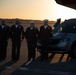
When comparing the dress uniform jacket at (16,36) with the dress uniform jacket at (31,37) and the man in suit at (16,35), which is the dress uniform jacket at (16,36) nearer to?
the man in suit at (16,35)

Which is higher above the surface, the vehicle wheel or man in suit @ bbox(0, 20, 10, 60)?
man in suit @ bbox(0, 20, 10, 60)

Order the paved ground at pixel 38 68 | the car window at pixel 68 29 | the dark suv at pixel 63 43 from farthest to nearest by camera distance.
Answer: the car window at pixel 68 29
the dark suv at pixel 63 43
the paved ground at pixel 38 68

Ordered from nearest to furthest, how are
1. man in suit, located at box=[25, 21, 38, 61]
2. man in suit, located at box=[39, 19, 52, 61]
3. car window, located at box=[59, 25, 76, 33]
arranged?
man in suit, located at box=[39, 19, 52, 61] < man in suit, located at box=[25, 21, 38, 61] < car window, located at box=[59, 25, 76, 33]

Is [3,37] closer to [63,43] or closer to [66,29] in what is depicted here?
[63,43]

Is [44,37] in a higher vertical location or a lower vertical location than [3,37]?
higher

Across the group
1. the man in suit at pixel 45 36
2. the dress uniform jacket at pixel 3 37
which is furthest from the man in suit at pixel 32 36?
the dress uniform jacket at pixel 3 37

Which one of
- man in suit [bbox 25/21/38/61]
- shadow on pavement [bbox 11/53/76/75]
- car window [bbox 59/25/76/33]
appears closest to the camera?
shadow on pavement [bbox 11/53/76/75]

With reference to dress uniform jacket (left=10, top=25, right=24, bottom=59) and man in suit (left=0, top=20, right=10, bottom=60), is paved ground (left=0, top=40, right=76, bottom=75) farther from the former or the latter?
man in suit (left=0, top=20, right=10, bottom=60)

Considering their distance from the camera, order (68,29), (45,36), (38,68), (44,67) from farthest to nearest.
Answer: (68,29), (45,36), (44,67), (38,68)

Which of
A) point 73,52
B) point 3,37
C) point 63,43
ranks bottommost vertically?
point 73,52

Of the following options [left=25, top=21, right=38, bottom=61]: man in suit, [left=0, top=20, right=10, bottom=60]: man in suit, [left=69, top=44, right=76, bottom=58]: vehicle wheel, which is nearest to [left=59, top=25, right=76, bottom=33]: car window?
[left=69, top=44, right=76, bottom=58]: vehicle wheel

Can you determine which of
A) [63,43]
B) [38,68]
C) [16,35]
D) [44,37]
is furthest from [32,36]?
[38,68]

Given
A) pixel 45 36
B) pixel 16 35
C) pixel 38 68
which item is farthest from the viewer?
pixel 16 35

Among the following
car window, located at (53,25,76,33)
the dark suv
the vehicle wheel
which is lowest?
the vehicle wheel
